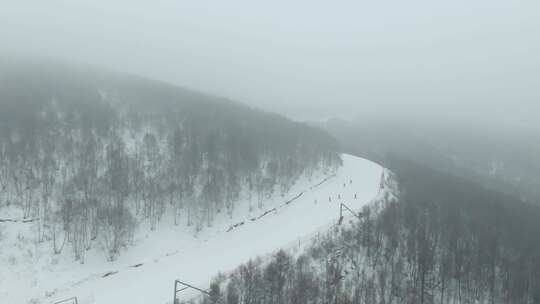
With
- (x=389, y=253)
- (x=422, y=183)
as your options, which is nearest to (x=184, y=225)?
(x=389, y=253)

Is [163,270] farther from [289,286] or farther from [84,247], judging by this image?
[289,286]

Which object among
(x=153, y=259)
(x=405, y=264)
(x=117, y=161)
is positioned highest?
(x=117, y=161)

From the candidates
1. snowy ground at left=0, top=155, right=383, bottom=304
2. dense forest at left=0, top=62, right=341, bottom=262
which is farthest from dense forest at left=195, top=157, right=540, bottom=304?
dense forest at left=0, top=62, right=341, bottom=262

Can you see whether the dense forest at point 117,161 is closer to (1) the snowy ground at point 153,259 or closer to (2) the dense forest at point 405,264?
(1) the snowy ground at point 153,259

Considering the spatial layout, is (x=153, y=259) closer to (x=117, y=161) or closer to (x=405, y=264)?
(x=117, y=161)

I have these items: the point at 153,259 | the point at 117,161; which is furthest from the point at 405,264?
the point at 117,161
